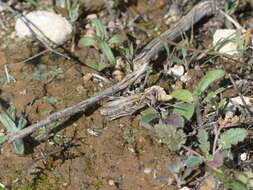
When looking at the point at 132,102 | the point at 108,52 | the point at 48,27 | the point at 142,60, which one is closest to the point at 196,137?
the point at 132,102

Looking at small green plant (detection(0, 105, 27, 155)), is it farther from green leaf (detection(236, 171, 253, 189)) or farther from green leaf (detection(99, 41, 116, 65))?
green leaf (detection(236, 171, 253, 189))

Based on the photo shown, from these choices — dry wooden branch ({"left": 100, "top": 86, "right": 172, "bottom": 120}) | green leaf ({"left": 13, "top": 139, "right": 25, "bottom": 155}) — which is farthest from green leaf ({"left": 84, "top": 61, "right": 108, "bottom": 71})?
green leaf ({"left": 13, "top": 139, "right": 25, "bottom": 155})

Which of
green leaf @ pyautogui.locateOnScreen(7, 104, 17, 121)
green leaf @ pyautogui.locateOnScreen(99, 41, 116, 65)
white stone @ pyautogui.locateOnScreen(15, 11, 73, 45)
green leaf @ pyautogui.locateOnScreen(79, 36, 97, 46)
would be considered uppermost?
white stone @ pyautogui.locateOnScreen(15, 11, 73, 45)

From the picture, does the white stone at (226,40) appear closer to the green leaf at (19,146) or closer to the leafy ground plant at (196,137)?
the leafy ground plant at (196,137)

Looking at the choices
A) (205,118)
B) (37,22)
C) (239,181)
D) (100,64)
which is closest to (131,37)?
(100,64)

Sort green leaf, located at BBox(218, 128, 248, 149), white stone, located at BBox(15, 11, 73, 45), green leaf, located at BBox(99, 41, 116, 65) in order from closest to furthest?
green leaf, located at BBox(218, 128, 248, 149) → green leaf, located at BBox(99, 41, 116, 65) → white stone, located at BBox(15, 11, 73, 45)

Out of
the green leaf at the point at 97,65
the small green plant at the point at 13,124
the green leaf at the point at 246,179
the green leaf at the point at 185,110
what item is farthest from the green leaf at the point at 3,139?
the green leaf at the point at 246,179
